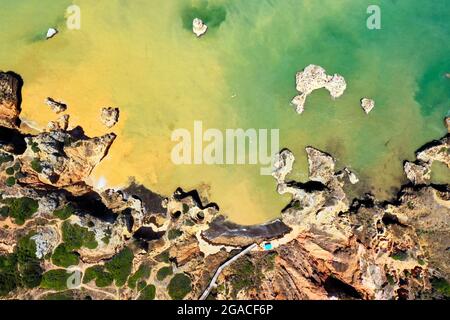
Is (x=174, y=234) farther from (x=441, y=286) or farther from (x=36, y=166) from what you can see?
(x=441, y=286)

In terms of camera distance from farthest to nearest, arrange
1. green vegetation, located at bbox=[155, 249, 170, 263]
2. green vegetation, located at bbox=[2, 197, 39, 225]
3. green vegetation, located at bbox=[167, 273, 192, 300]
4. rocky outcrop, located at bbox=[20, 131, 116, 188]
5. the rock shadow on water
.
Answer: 1. the rock shadow on water
2. rocky outcrop, located at bbox=[20, 131, 116, 188]
3. green vegetation, located at bbox=[155, 249, 170, 263]
4. green vegetation, located at bbox=[167, 273, 192, 300]
5. green vegetation, located at bbox=[2, 197, 39, 225]

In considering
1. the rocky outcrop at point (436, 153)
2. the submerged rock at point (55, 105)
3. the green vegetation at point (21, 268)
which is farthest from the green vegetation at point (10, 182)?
the rocky outcrop at point (436, 153)

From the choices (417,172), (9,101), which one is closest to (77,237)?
(9,101)

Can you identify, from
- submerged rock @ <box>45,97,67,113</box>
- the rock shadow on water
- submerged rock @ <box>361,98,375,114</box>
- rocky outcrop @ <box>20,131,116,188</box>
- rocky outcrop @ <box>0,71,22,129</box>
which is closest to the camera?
rocky outcrop @ <box>20,131,116,188</box>

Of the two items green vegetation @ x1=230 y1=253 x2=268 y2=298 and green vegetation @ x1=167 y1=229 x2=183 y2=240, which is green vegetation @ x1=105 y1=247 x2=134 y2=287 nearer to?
green vegetation @ x1=167 y1=229 x2=183 y2=240

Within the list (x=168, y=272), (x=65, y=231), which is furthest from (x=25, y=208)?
(x=168, y=272)

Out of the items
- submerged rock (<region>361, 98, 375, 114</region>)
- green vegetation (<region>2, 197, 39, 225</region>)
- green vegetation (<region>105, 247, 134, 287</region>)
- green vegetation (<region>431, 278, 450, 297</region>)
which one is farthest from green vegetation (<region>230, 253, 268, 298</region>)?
green vegetation (<region>2, 197, 39, 225</region>)
